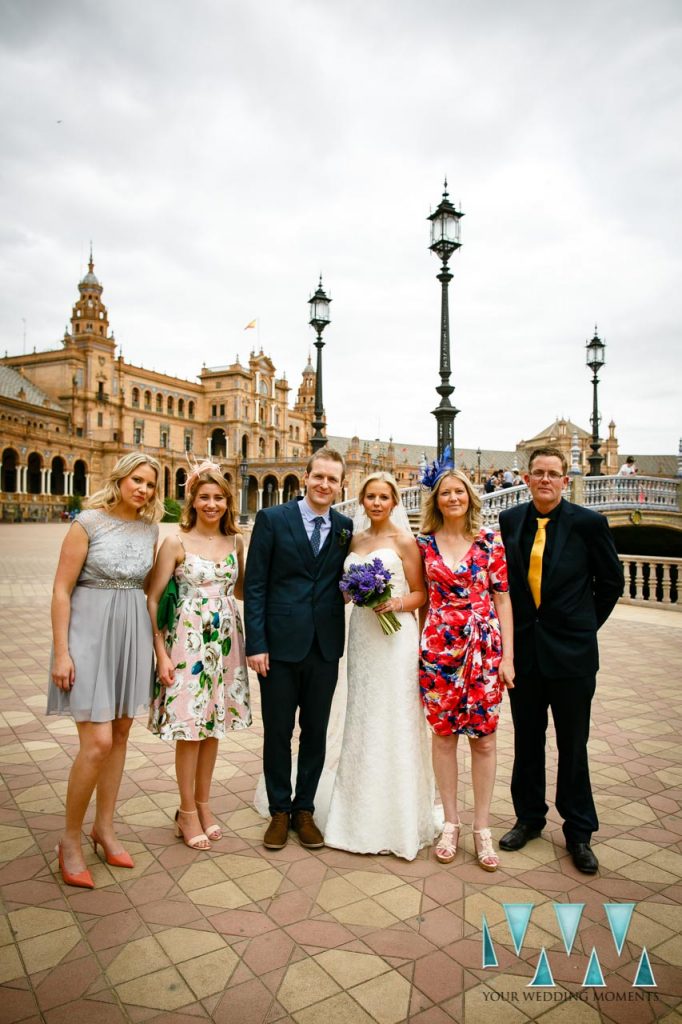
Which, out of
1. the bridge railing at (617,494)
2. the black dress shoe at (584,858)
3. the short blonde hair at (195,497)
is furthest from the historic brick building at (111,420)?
the black dress shoe at (584,858)

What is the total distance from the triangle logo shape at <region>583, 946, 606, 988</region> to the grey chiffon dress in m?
2.39

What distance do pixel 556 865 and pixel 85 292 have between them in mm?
76821

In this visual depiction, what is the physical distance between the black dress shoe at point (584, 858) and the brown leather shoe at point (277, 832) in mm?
1619

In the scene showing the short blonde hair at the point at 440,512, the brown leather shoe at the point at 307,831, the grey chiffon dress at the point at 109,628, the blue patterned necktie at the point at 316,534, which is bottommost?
the brown leather shoe at the point at 307,831

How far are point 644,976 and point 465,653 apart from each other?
1.56 meters

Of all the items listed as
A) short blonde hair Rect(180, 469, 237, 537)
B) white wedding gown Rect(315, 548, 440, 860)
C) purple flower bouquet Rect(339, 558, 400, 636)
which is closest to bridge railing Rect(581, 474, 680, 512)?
white wedding gown Rect(315, 548, 440, 860)

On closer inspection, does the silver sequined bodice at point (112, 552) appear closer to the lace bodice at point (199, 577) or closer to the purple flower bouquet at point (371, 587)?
the lace bodice at point (199, 577)

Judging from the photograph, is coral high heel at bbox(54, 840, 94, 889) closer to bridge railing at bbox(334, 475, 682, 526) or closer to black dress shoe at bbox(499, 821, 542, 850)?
black dress shoe at bbox(499, 821, 542, 850)

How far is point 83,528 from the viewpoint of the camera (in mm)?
3236

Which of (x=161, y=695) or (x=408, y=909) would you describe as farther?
(x=161, y=695)

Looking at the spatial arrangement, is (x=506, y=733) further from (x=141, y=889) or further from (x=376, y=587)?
(x=141, y=889)

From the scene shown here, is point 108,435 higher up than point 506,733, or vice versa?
point 108,435

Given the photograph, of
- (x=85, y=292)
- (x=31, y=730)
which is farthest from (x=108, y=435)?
(x=31, y=730)

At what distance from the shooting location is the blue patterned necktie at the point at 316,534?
3752mm
